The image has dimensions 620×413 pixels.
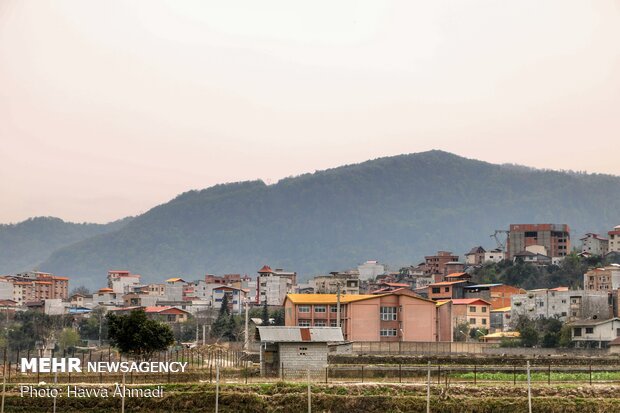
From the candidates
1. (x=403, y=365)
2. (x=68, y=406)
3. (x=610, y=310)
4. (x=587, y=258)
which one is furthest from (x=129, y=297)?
(x=68, y=406)

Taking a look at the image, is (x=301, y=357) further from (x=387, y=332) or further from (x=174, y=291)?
(x=174, y=291)

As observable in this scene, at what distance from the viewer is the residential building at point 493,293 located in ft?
397

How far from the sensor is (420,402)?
3884cm

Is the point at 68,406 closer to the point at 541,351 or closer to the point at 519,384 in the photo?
the point at 519,384

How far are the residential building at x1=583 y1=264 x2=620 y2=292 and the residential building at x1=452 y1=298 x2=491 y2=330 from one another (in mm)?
17782

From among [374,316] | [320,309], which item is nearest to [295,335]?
[374,316]

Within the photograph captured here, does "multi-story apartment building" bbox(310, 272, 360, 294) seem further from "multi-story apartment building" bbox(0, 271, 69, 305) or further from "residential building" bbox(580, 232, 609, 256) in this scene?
"multi-story apartment building" bbox(0, 271, 69, 305)

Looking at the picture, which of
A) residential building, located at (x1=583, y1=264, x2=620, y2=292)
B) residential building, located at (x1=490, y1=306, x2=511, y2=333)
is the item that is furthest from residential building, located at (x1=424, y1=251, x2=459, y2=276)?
residential building, located at (x1=490, y1=306, x2=511, y2=333)

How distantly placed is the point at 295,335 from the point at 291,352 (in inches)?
30.5

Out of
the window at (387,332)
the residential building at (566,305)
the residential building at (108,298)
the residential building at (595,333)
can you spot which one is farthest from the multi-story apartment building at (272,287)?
the window at (387,332)

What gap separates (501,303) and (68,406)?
87.2 meters

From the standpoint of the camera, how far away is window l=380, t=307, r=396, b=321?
259 ft

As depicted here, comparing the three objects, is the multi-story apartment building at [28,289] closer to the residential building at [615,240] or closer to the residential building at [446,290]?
the residential building at [446,290]

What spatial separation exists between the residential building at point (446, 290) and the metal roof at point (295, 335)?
72.2 metres
